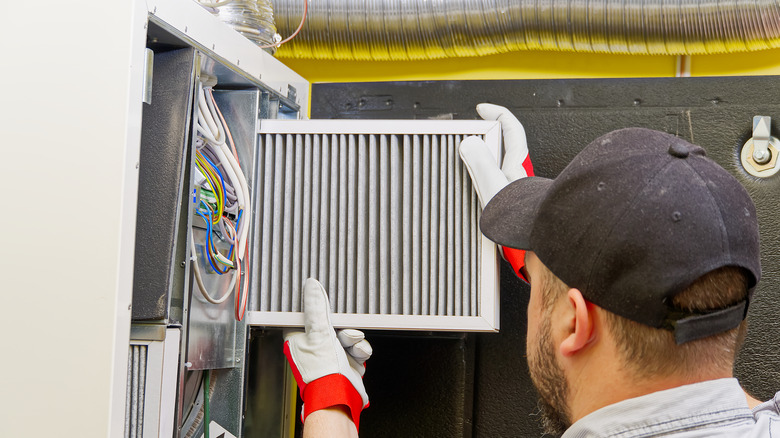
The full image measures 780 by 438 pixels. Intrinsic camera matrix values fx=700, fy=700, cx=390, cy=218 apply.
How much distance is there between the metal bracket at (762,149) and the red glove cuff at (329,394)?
91 cm

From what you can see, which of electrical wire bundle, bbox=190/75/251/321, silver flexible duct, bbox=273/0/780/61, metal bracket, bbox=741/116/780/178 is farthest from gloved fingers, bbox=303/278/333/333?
metal bracket, bbox=741/116/780/178

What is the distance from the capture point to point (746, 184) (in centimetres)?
140

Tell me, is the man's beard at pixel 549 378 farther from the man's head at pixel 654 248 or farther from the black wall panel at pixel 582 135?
the black wall panel at pixel 582 135

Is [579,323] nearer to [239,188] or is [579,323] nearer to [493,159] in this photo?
[493,159]

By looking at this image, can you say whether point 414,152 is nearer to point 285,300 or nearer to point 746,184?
point 285,300

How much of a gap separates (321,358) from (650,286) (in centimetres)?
67

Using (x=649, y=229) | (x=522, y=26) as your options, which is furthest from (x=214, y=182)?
(x=522, y=26)

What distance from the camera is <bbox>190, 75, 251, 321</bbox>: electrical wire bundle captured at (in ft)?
3.75

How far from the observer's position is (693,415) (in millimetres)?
751

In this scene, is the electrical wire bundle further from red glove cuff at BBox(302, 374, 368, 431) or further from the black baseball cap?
the black baseball cap

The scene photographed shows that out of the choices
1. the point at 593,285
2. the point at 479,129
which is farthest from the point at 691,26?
the point at 593,285

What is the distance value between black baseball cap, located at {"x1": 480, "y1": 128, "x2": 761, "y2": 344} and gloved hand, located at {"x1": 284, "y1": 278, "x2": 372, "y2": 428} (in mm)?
514

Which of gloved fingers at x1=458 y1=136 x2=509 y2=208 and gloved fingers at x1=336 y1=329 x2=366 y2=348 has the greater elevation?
gloved fingers at x1=458 y1=136 x2=509 y2=208

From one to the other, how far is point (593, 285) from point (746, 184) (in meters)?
0.79
